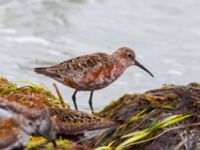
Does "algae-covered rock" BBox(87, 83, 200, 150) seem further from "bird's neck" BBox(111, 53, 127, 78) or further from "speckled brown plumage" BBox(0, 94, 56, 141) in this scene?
"bird's neck" BBox(111, 53, 127, 78)

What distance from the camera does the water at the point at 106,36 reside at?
66.7ft

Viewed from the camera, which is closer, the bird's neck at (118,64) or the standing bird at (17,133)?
the standing bird at (17,133)

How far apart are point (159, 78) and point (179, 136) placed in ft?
41.7

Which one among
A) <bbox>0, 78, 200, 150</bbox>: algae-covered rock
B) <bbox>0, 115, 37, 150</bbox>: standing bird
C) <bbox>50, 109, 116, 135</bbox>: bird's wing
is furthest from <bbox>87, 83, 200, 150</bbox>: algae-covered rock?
<bbox>0, 115, 37, 150</bbox>: standing bird

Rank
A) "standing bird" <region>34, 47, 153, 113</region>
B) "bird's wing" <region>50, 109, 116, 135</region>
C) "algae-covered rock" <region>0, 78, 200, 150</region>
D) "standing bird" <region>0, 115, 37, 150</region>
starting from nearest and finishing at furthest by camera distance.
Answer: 1. "standing bird" <region>0, 115, 37, 150</region>
2. "algae-covered rock" <region>0, 78, 200, 150</region>
3. "bird's wing" <region>50, 109, 116, 135</region>
4. "standing bird" <region>34, 47, 153, 113</region>

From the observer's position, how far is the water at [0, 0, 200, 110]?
66.7 ft

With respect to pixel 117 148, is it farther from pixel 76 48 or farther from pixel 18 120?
pixel 76 48

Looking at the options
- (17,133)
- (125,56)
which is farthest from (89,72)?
(17,133)

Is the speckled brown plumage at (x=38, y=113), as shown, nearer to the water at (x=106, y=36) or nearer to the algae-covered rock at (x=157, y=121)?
the algae-covered rock at (x=157, y=121)

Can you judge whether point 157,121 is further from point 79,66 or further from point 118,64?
point 118,64

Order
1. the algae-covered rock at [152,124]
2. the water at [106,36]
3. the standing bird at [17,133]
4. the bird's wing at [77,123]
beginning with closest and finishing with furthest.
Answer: the standing bird at [17,133]
the algae-covered rock at [152,124]
the bird's wing at [77,123]
the water at [106,36]

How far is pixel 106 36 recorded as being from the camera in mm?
23484

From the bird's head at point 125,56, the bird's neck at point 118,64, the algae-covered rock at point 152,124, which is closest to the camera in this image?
the algae-covered rock at point 152,124

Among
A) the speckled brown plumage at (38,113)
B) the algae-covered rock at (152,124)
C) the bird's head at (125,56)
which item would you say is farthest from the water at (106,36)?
the speckled brown plumage at (38,113)
